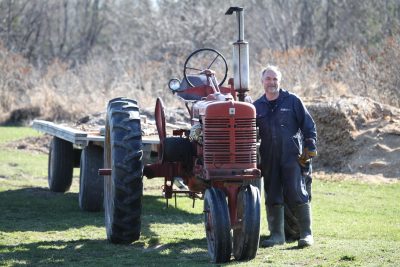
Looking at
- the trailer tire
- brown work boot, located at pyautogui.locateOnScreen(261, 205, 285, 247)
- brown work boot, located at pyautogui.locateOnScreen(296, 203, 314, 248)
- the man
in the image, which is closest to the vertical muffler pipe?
the man

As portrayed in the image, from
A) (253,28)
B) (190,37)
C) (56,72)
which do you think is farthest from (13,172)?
(253,28)

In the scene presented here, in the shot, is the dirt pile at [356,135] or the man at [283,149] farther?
the dirt pile at [356,135]

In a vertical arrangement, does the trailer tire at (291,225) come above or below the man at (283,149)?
below

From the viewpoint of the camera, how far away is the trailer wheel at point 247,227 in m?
7.75

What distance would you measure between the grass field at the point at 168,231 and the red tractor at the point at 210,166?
26 centimetres

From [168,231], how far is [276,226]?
1.56 meters

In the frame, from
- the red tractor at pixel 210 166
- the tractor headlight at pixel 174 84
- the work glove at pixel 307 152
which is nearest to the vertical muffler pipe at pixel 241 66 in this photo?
the red tractor at pixel 210 166

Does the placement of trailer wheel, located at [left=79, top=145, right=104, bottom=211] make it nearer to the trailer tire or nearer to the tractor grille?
the trailer tire

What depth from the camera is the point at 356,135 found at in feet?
55.7

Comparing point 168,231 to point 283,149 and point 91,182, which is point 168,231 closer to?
point 91,182

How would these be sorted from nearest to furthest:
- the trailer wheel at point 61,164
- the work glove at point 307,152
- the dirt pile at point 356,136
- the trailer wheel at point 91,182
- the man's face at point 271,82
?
the work glove at point 307,152 → the man's face at point 271,82 → the trailer wheel at point 91,182 → the trailer wheel at point 61,164 → the dirt pile at point 356,136

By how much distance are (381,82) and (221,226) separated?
14.1 metres

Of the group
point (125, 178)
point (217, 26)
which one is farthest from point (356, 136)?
point (217, 26)

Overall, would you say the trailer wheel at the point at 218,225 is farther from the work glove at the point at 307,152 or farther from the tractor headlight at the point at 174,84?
the tractor headlight at the point at 174,84
